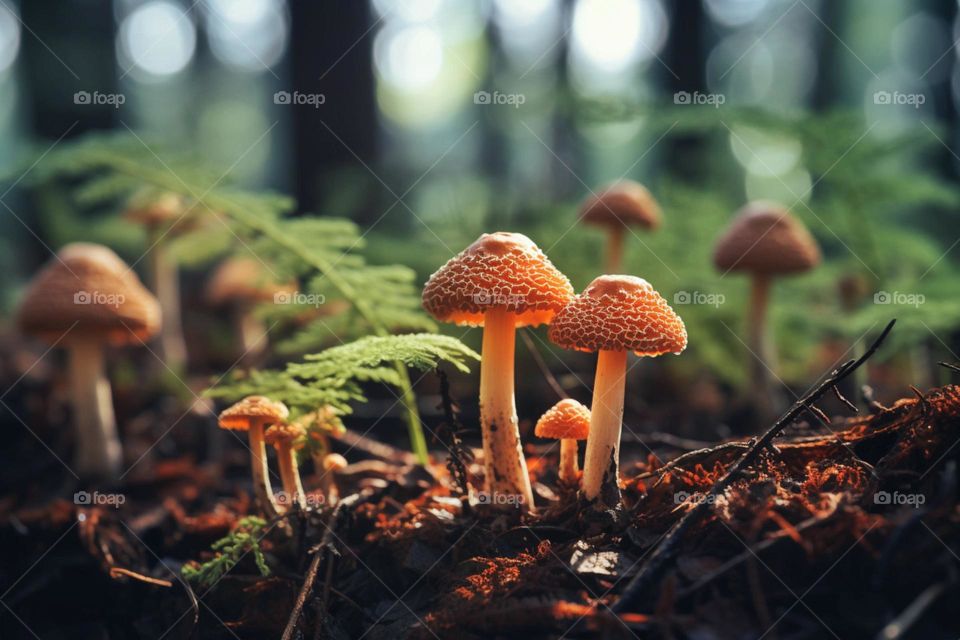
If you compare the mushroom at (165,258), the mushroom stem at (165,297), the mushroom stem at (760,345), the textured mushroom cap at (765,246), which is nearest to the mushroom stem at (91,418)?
the mushroom at (165,258)

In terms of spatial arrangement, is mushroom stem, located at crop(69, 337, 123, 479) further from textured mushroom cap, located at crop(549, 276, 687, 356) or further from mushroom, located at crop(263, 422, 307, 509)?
textured mushroom cap, located at crop(549, 276, 687, 356)

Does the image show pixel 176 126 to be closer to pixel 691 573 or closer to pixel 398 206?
pixel 398 206

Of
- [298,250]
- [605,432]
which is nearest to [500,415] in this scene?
[605,432]

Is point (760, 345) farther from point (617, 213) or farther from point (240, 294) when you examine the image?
point (240, 294)

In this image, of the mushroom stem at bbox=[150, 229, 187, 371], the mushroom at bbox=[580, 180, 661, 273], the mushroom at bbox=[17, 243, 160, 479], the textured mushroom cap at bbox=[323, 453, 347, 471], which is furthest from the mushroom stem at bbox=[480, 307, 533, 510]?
the mushroom stem at bbox=[150, 229, 187, 371]

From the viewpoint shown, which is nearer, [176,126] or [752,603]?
[752,603]

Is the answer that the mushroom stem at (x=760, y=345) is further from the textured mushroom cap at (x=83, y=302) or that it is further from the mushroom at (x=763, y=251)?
the textured mushroom cap at (x=83, y=302)

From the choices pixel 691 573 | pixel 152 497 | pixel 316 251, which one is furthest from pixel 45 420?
pixel 691 573
